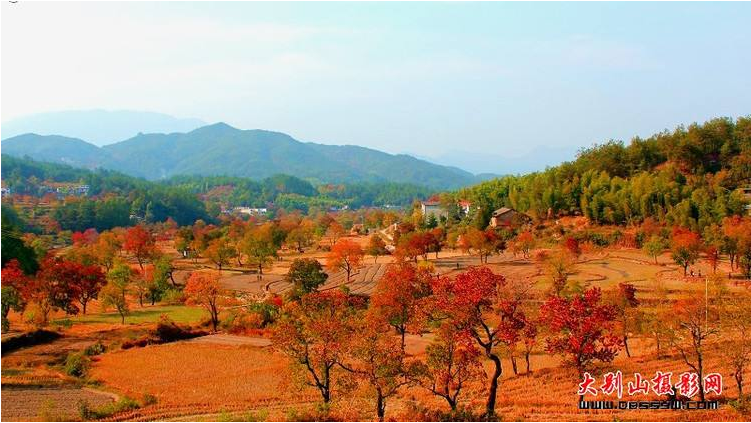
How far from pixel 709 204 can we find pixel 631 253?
5.81 metres

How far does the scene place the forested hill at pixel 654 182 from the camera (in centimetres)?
3706

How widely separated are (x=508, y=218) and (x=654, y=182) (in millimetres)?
10618

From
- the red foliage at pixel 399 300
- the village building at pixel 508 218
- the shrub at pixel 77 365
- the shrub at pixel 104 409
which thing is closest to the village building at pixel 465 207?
the village building at pixel 508 218

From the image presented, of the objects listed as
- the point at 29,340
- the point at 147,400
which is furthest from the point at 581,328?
the point at 29,340

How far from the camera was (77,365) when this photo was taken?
1733 centimetres

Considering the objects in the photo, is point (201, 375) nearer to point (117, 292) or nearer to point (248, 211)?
point (117, 292)

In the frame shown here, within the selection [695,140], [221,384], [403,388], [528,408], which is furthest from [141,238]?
[695,140]

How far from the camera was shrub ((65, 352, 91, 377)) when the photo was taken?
17125 millimetres

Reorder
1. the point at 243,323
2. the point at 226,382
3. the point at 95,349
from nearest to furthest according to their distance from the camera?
1. the point at 226,382
2. the point at 95,349
3. the point at 243,323

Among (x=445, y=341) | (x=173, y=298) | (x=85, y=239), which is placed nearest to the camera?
(x=445, y=341)

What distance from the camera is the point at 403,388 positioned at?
48.0 ft

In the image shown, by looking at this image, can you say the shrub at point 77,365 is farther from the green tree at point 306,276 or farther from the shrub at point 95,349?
the green tree at point 306,276

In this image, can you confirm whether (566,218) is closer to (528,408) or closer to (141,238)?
(141,238)

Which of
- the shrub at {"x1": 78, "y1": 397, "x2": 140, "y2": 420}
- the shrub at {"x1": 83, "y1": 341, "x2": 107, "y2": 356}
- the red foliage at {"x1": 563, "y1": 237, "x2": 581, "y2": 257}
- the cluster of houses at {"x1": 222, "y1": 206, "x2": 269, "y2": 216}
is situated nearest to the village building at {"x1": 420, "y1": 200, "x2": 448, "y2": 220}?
the red foliage at {"x1": 563, "y1": 237, "x2": 581, "y2": 257}
